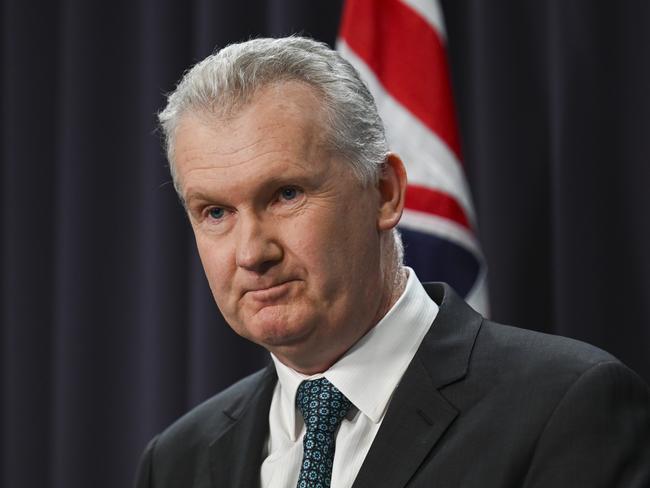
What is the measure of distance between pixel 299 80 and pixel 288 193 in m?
0.18

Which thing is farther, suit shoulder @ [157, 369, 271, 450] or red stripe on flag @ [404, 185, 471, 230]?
red stripe on flag @ [404, 185, 471, 230]

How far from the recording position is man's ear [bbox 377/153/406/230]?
1.69 meters

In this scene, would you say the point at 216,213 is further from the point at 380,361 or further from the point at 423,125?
the point at 423,125

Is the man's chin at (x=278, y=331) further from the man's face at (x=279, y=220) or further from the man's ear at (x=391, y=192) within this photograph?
the man's ear at (x=391, y=192)

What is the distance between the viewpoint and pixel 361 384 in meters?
1.66

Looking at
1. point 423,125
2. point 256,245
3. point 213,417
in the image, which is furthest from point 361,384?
point 423,125

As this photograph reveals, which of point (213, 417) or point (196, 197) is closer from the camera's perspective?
point (196, 197)

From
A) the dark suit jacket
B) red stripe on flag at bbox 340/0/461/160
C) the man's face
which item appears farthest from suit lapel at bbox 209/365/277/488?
red stripe on flag at bbox 340/0/461/160

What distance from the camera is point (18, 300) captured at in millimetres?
3289

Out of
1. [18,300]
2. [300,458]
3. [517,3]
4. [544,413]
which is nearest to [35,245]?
[18,300]

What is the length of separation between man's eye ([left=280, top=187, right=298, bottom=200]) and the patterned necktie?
12.2 inches

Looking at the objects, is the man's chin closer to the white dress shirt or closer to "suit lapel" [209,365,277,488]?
the white dress shirt

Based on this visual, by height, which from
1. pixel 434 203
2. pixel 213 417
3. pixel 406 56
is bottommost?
pixel 213 417

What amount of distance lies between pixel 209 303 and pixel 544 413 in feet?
5.34
